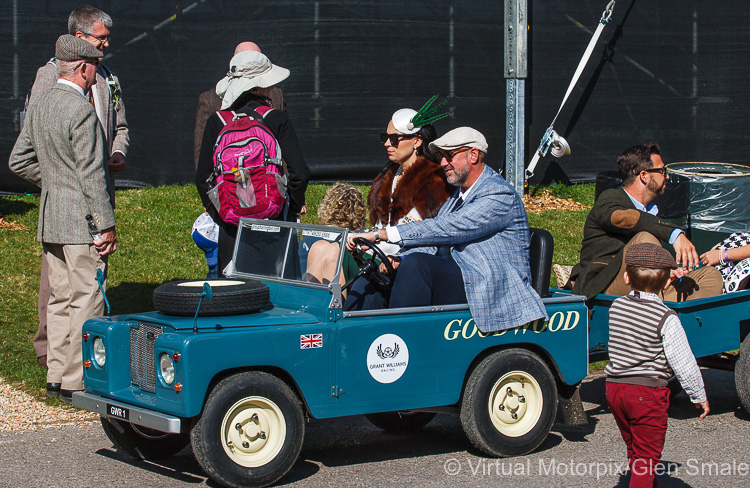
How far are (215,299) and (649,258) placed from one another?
2149 millimetres

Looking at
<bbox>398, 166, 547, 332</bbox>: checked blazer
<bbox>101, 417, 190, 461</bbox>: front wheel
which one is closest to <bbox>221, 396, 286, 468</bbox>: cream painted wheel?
<bbox>101, 417, 190, 461</bbox>: front wheel

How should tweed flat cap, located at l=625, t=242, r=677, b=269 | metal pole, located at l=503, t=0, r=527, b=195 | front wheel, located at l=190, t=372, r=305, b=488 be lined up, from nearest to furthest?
tweed flat cap, located at l=625, t=242, r=677, b=269 → front wheel, located at l=190, t=372, r=305, b=488 → metal pole, located at l=503, t=0, r=527, b=195

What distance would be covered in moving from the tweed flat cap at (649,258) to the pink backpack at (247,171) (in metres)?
2.43

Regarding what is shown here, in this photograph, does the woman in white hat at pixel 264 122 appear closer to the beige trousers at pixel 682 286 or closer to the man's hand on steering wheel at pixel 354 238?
the man's hand on steering wheel at pixel 354 238

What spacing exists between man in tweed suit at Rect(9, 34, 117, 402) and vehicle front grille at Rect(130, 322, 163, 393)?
49.2 inches

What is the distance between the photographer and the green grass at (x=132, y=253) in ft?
26.0

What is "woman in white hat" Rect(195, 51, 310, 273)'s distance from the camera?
20.4 ft

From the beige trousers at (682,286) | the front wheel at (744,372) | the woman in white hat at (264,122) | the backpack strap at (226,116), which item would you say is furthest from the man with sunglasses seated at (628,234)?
the backpack strap at (226,116)

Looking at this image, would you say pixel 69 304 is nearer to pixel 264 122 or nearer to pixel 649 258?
pixel 264 122

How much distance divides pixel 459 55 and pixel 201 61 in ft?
10.4

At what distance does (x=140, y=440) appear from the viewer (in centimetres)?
524

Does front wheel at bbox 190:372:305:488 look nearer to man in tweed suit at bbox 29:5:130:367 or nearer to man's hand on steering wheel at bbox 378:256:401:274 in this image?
man's hand on steering wheel at bbox 378:256:401:274

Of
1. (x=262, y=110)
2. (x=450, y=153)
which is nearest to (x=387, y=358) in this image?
(x=450, y=153)

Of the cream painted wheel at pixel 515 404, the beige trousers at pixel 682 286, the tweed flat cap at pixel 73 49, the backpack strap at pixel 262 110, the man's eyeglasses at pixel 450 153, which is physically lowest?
the cream painted wheel at pixel 515 404
